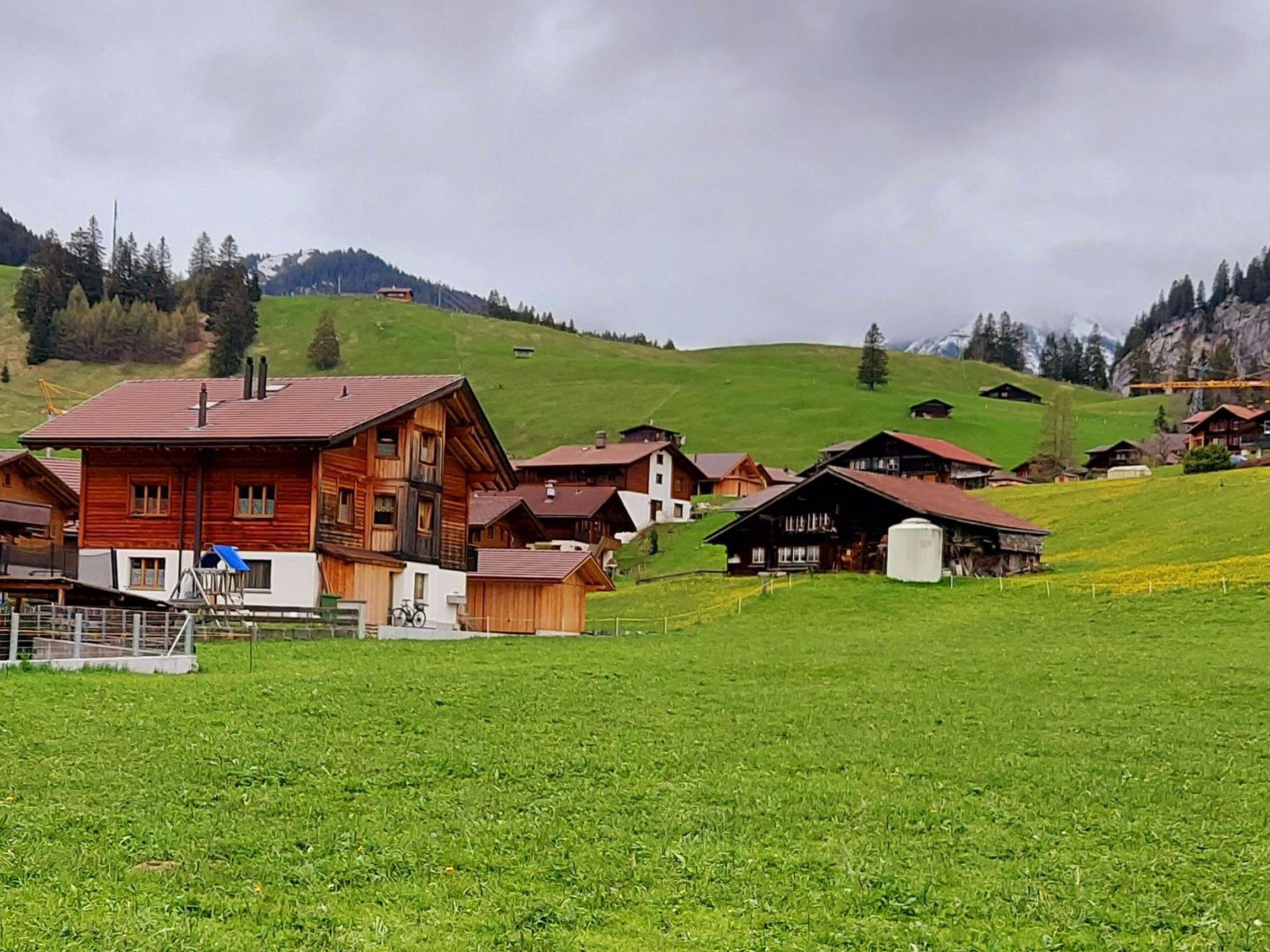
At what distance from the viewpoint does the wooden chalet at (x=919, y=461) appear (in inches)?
4781

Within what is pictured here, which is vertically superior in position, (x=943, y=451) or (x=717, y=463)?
(x=943, y=451)

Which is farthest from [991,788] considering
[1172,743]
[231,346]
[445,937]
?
[231,346]

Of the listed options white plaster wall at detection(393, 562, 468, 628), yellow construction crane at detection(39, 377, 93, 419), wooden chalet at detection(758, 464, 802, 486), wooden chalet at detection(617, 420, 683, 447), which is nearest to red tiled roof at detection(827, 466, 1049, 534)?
white plaster wall at detection(393, 562, 468, 628)

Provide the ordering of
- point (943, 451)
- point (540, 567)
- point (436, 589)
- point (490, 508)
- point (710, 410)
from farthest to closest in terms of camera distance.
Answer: point (710, 410) < point (943, 451) < point (490, 508) < point (540, 567) < point (436, 589)

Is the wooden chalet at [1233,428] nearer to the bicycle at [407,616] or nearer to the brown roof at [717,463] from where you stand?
the brown roof at [717,463]

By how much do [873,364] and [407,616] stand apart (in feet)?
505

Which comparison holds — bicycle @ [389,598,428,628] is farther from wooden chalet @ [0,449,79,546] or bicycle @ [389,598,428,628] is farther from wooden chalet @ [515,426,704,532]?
wooden chalet @ [515,426,704,532]

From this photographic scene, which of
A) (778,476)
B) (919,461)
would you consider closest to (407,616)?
(919,461)

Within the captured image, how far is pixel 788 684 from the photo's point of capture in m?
30.1

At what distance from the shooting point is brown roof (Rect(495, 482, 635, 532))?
102 meters

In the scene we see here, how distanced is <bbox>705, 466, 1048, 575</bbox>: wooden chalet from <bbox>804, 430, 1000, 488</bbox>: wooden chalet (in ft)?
145

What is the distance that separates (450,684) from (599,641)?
16040 mm

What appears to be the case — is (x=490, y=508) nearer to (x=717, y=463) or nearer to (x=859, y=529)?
(x=859, y=529)

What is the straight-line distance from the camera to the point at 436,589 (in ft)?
171
